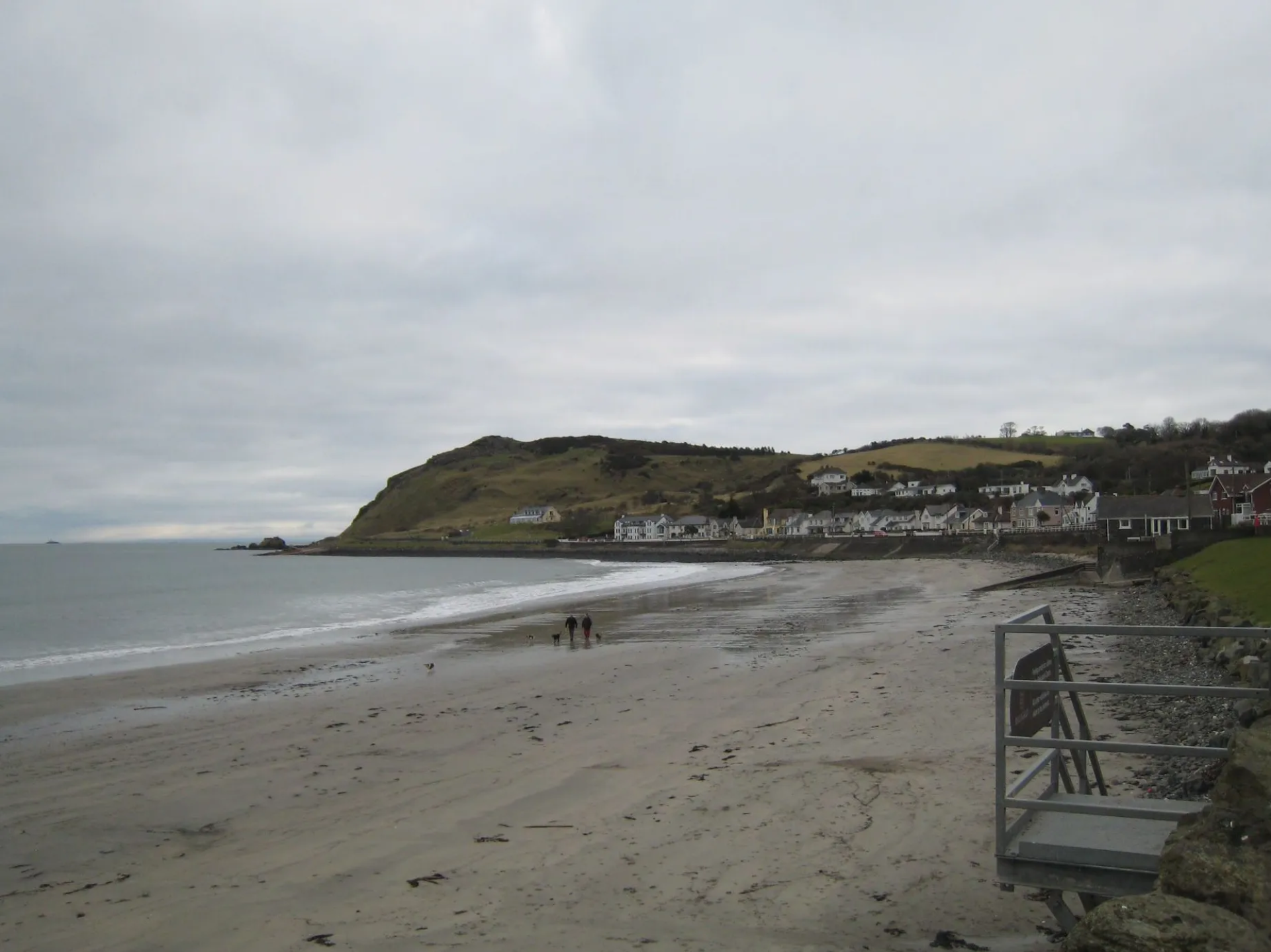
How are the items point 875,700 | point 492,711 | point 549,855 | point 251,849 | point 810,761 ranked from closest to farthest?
point 549,855 → point 251,849 → point 810,761 → point 875,700 → point 492,711

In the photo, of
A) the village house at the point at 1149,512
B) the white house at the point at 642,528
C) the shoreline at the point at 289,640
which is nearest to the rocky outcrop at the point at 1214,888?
the shoreline at the point at 289,640

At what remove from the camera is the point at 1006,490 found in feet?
440

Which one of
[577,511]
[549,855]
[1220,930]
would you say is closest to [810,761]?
[549,855]

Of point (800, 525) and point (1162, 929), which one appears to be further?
point (800, 525)

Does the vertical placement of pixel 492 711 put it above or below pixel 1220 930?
below

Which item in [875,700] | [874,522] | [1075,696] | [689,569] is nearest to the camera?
[1075,696]

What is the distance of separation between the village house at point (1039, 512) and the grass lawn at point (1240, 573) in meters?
66.5

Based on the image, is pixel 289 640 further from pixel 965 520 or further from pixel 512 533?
pixel 512 533

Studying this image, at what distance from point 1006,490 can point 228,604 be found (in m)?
120

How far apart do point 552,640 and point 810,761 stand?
48.4 ft

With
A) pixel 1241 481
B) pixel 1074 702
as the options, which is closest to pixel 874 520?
pixel 1241 481

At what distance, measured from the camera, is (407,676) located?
1733cm

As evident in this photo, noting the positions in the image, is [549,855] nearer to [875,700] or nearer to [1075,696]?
[1075,696]

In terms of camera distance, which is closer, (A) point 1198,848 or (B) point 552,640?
(A) point 1198,848
